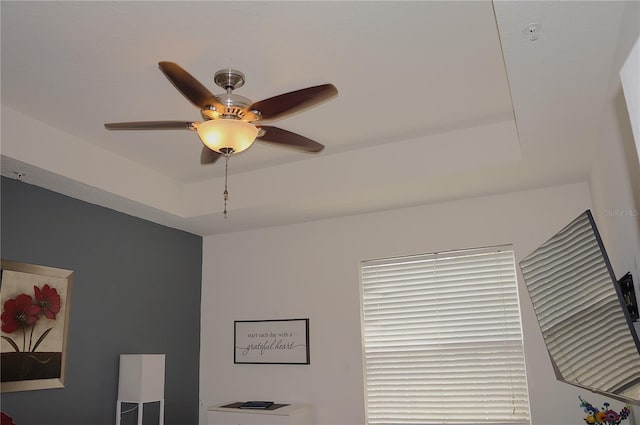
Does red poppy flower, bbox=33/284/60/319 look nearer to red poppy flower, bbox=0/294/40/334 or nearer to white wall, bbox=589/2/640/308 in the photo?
red poppy flower, bbox=0/294/40/334

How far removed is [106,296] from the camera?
12.9 ft

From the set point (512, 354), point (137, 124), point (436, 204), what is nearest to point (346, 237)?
point (436, 204)

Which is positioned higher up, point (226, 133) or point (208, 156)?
point (208, 156)

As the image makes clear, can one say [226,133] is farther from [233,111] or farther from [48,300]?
[48,300]

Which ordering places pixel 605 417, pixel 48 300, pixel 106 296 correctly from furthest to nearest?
pixel 106 296, pixel 48 300, pixel 605 417

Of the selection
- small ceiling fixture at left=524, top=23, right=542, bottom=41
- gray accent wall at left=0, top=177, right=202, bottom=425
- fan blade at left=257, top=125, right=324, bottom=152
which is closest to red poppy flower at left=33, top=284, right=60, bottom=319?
gray accent wall at left=0, top=177, right=202, bottom=425

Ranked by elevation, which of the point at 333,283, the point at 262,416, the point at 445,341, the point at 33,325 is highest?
the point at 333,283

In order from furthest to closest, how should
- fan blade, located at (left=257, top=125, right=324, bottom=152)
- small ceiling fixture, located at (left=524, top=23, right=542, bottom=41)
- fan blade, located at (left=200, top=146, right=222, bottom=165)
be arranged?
fan blade, located at (left=200, top=146, right=222, bottom=165) < fan blade, located at (left=257, top=125, right=324, bottom=152) < small ceiling fixture, located at (left=524, top=23, right=542, bottom=41)

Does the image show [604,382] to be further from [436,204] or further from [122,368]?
[122,368]

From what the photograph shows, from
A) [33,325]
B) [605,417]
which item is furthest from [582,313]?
[33,325]

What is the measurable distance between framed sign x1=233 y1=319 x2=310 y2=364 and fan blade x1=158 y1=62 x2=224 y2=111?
2.54 meters

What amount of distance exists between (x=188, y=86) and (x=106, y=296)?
2.35 metres

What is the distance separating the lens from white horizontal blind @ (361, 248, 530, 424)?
148 inches

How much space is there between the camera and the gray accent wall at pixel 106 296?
133 inches
